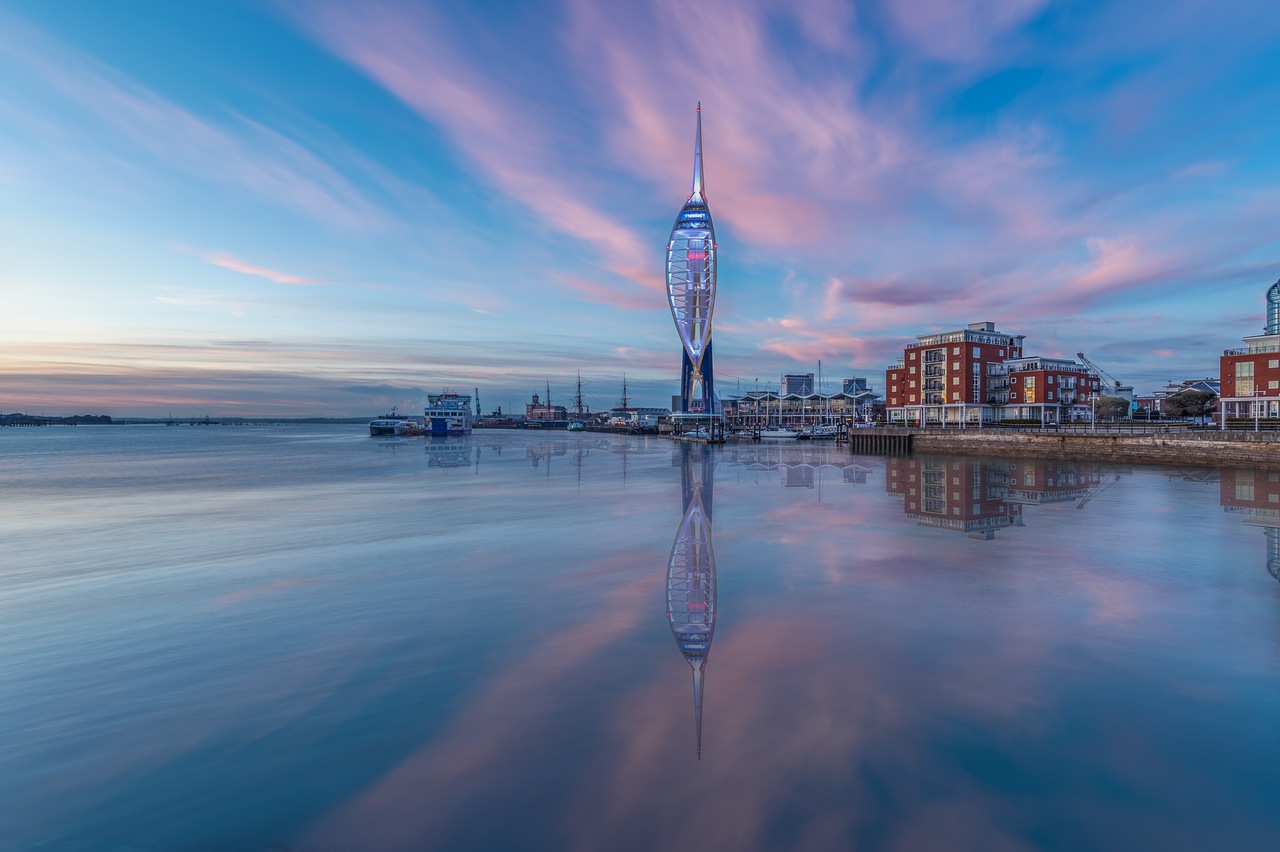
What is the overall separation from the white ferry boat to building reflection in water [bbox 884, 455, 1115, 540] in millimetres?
86857

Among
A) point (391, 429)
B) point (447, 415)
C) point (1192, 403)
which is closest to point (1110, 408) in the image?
point (1192, 403)

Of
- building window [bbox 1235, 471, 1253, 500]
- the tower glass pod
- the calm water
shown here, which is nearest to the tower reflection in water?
the calm water

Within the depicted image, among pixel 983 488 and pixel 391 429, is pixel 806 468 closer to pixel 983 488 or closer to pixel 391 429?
pixel 983 488

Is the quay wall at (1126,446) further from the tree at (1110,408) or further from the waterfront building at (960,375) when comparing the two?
the tree at (1110,408)

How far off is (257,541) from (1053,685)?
20655mm

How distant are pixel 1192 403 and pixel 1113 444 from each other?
1572 inches

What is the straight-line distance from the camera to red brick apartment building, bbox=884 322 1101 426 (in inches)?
2559

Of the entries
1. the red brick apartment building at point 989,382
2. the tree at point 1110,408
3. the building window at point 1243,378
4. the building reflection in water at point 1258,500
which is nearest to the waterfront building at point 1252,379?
the building window at point 1243,378

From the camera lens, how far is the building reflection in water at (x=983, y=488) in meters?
21.2

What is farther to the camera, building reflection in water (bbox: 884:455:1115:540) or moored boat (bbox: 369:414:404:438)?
moored boat (bbox: 369:414:404:438)

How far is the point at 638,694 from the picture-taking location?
7.71 meters

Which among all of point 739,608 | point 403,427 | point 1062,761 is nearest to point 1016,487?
point 739,608

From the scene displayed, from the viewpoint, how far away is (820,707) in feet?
23.9

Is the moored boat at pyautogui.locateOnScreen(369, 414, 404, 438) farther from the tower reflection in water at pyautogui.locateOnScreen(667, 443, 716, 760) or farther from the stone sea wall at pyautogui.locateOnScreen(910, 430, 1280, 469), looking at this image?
the tower reflection in water at pyautogui.locateOnScreen(667, 443, 716, 760)
